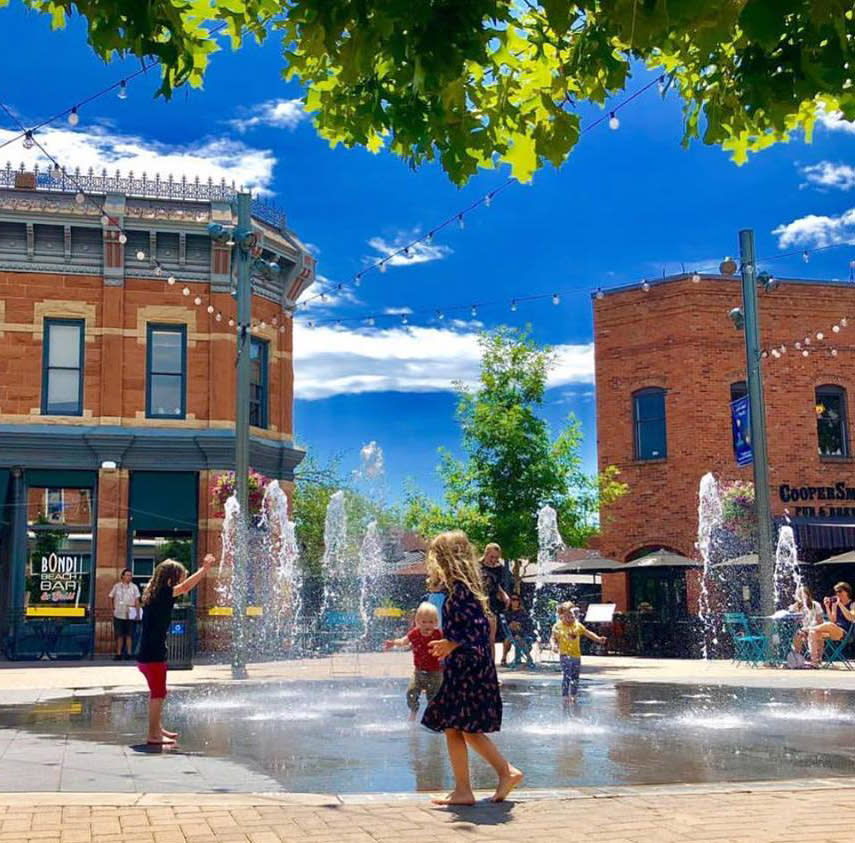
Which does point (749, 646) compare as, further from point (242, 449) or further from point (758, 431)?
point (242, 449)

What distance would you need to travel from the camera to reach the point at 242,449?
60.7ft

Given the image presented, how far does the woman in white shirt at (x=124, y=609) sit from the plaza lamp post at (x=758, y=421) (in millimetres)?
12100

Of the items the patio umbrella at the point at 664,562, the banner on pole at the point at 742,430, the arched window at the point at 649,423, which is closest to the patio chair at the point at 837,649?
the patio umbrella at the point at 664,562

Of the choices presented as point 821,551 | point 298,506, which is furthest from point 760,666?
point 298,506

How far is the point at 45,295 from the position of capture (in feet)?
83.5

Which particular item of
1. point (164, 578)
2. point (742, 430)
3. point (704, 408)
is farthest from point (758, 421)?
point (164, 578)

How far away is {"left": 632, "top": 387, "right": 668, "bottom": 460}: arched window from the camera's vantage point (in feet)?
94.5

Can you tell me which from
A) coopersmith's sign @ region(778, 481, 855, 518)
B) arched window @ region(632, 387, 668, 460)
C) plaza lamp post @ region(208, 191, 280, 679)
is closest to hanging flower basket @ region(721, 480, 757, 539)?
coopersmith's sign @ region(778, 481, 855, 518)

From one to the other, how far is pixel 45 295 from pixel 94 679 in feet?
36.1

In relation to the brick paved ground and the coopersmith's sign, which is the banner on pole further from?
the brick paved ground

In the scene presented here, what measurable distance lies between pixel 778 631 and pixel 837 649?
128 centimetres

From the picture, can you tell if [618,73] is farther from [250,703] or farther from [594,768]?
[250,703]

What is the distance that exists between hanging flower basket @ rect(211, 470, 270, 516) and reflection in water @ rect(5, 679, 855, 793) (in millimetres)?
9182

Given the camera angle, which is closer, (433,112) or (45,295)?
(433,112)
